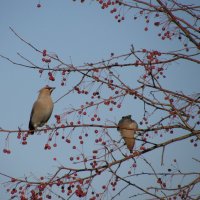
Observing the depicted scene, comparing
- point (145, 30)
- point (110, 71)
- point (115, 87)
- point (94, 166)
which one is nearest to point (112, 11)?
point (145, 30)

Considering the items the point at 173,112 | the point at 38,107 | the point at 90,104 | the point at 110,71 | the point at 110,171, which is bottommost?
the point at 110,171

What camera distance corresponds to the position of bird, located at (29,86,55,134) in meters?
6.20

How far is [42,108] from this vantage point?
6.20 meters

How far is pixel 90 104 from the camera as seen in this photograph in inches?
144

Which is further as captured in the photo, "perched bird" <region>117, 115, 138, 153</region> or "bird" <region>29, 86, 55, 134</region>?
"bird" <region>29, 86, 55, 134</region>

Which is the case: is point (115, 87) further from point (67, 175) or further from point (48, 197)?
point (48, 197)

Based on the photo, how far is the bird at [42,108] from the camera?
6203mm

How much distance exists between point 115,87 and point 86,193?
1057 millimetres

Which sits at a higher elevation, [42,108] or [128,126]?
[42,108]

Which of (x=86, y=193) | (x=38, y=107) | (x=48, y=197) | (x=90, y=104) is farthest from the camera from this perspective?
(x=38, y=107)

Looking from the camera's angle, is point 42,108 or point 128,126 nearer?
point 128,126

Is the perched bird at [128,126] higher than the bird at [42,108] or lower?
lower

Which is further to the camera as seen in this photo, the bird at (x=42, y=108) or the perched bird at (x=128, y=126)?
the bird at (x=42, y=108)

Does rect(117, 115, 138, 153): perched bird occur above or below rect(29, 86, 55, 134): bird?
below
